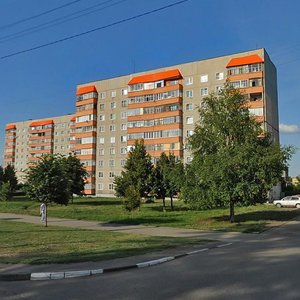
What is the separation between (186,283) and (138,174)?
100.0 ft

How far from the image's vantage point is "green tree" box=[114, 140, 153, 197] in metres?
38.8

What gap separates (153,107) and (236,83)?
62.7ft

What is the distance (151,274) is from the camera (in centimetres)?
950

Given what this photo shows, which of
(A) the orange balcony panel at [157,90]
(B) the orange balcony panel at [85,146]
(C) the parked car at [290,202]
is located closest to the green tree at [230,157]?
(C) the parked car at [290,202]

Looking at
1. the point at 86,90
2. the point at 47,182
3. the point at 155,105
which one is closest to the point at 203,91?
the point at 155,105

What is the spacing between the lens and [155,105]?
85250 millimetres

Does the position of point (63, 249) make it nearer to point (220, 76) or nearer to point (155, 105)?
point (220, 76)

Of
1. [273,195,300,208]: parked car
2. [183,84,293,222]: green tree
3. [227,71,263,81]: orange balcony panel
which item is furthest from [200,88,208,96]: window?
[183,84,293,222]: green tree

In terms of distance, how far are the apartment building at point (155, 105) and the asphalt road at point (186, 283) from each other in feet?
193

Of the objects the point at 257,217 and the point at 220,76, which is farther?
the point at 220,76

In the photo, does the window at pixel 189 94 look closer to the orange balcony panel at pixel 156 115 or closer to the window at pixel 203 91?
the window at pixel 203 91

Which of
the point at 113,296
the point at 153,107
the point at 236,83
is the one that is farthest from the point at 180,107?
the point at 113,296

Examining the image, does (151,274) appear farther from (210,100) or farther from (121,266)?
(210,100)

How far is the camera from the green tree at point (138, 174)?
1526 inches
